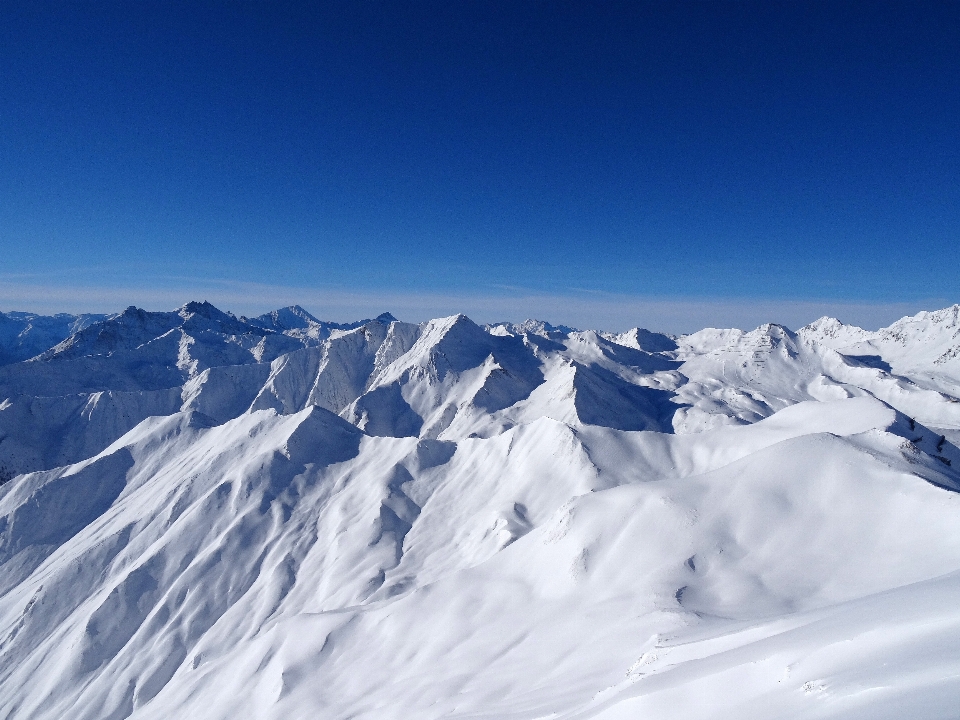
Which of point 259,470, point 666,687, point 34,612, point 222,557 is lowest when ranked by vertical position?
point 34,612

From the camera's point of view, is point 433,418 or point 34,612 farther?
point 433,418

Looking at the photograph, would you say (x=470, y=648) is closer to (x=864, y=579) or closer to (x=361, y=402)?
(x=864, y=579)

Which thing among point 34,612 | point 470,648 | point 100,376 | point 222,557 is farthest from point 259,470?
point 100,376

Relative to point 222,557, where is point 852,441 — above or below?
above

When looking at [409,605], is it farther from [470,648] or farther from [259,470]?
[259,470]

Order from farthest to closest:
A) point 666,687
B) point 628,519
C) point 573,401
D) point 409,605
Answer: point 573,401, point 409,605, point 628,519, point 666,687

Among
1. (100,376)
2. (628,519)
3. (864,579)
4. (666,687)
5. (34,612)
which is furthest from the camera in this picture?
(100,376)
